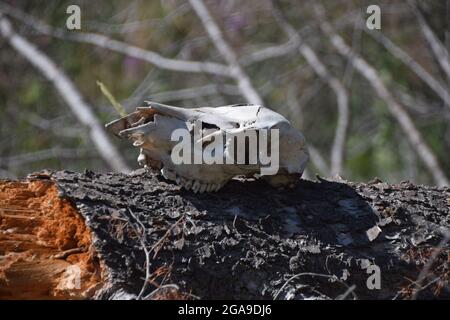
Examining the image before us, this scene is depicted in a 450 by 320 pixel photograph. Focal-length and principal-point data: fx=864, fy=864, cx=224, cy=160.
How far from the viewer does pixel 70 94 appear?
3.86m

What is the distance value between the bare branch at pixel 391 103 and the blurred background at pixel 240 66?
13 mm

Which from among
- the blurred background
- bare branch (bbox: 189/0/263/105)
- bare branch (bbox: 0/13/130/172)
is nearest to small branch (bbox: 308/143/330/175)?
the blurred background

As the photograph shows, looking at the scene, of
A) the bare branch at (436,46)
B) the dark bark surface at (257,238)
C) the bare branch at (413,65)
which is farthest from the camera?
the bare branch at (413,65)

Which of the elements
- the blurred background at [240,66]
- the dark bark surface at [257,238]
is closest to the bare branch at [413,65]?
the blurred background at [240,66]

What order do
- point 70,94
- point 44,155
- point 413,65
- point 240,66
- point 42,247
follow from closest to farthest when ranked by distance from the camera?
point 42,247, point 70,94, point 240,66, point 413,65, point 44,155

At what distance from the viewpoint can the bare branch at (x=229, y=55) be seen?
3.80 m

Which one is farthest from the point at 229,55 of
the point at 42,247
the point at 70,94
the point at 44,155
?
the point at 42,247

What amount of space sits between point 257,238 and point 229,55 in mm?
2483

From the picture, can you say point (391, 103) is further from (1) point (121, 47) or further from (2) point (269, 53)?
(1) point (121, 47)

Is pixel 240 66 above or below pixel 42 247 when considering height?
above

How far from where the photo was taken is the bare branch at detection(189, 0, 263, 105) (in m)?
3.80

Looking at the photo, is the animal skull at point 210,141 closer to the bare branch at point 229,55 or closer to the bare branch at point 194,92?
the bare branch at point 229,55

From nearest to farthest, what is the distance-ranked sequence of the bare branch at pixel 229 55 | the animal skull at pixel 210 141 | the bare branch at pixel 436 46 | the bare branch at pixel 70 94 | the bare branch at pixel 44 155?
1. the animal skull at pixel 210 141
2. the bare branch at pixel 70 94
3. the bare branch at pixel 229 55
4. the bare branch at pixel 436 46
5. the bare branch at pixel 44 155

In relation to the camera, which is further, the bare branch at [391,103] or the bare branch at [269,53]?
the bare branch at [269,53]
